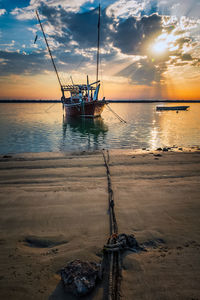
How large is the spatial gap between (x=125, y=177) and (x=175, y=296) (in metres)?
4.07

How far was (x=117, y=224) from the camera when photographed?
10.6ft

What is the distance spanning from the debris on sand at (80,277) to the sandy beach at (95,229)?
4.1 inches

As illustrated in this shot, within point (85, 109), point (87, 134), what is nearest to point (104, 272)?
point (87, 134)

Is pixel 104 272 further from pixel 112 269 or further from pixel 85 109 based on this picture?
pixel 85 109

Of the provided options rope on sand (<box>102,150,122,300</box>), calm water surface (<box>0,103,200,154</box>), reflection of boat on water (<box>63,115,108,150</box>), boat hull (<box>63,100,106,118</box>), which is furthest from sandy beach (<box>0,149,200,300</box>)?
boat hull (<box>63,100,106,118</box>)

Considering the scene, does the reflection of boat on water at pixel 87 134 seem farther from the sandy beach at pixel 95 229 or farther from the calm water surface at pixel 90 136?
the sandy beach at pixel 95 229

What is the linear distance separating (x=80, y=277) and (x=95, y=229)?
1170mm

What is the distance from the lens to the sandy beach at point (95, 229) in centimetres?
204

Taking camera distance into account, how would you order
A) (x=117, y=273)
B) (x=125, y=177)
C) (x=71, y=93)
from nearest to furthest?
(x=117, y=273) → (x=125, y=177) → (x=71, y=93)

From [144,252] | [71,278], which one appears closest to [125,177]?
[144,252]

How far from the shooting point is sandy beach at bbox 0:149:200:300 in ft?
6.71

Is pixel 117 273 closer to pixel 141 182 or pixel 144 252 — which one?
pixel 144 252

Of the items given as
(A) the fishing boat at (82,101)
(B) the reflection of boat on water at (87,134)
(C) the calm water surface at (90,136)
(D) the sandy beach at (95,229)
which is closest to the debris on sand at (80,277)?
(D) the sandy beach at (95,229)

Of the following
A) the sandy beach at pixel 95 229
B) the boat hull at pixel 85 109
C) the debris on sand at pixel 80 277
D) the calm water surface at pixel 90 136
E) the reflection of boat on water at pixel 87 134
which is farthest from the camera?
the boat hull at pixel 85 109
